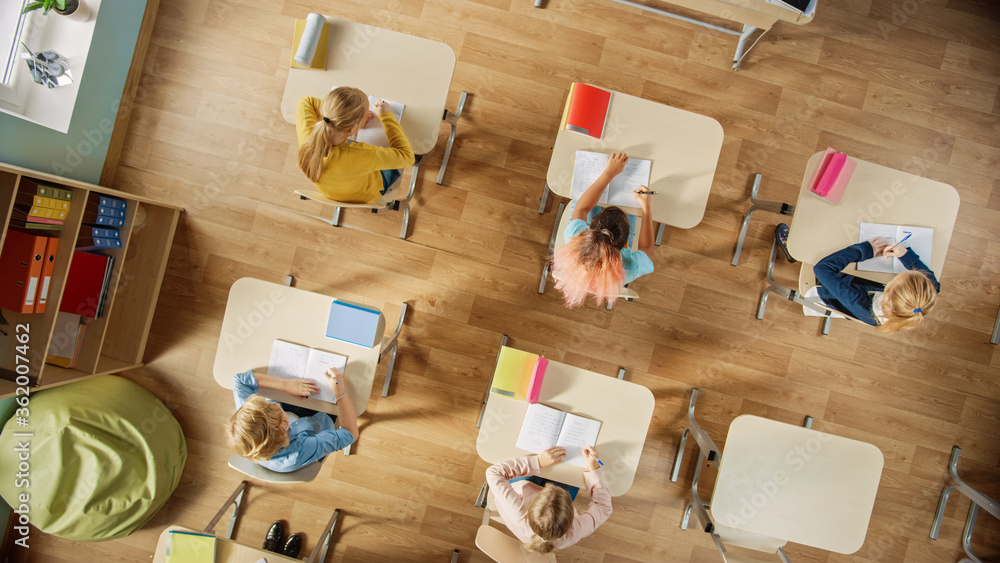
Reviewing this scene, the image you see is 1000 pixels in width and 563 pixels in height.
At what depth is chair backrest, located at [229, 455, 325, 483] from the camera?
6.30ft

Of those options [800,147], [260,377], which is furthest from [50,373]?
[800,147]

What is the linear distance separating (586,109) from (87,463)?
2.91m

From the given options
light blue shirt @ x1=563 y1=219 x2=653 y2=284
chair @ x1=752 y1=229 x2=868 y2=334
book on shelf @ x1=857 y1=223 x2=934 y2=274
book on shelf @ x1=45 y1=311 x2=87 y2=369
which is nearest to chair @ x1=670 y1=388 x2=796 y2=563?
chair @ x1=752 y1=229 x2=868 y2=334

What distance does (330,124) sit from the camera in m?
1.94

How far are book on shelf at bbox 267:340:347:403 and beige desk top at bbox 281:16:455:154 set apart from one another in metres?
1.05

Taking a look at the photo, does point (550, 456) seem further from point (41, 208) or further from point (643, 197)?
point (41, 208)

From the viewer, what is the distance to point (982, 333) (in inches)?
114

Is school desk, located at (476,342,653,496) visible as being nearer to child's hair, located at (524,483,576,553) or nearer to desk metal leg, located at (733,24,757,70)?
child's hair, located at (524,483,576,553)

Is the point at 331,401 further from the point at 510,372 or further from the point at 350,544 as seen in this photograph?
the point at 350,544

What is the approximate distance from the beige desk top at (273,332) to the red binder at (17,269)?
2.60ft

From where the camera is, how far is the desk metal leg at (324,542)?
2629 millimetres

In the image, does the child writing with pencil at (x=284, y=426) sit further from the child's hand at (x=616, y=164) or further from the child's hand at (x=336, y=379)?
the child's hand at (x=616, y=164)

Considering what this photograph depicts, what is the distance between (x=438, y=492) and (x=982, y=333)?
11.2ft

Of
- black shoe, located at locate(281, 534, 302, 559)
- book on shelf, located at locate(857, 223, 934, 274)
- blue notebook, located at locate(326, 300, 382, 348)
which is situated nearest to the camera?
blue notebook, located at locate(326, 300, 382, 348)
